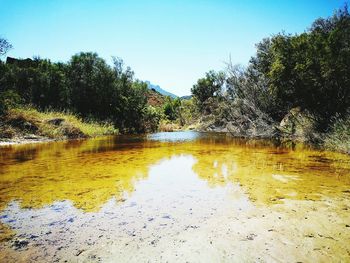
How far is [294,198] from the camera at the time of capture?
4855 mm

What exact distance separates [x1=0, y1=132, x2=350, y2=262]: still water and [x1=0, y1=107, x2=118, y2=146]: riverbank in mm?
10402

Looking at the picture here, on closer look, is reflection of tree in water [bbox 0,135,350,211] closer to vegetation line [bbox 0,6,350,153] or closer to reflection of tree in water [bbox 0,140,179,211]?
reflection of tree in water [bbox 0,140,179,211]

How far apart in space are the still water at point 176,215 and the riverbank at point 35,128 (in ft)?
34.1

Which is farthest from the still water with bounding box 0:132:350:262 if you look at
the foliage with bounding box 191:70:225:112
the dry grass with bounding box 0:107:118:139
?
the foliage with bounding box 191:70:225:112

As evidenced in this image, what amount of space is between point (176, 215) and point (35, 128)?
17.4 m

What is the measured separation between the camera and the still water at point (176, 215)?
3.00 metres

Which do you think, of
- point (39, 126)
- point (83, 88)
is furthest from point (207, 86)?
point (39, 126)

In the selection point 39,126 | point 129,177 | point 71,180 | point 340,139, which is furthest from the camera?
point 39,126

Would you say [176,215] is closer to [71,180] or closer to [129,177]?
[129,177]

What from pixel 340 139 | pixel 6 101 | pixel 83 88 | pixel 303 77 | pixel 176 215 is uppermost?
pixel 83 88

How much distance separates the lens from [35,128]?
18406 mm

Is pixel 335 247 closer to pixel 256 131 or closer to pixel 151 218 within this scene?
pixel 151 218

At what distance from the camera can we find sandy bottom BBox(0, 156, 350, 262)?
292cm

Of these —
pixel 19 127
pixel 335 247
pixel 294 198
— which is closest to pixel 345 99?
pixel 294 198
